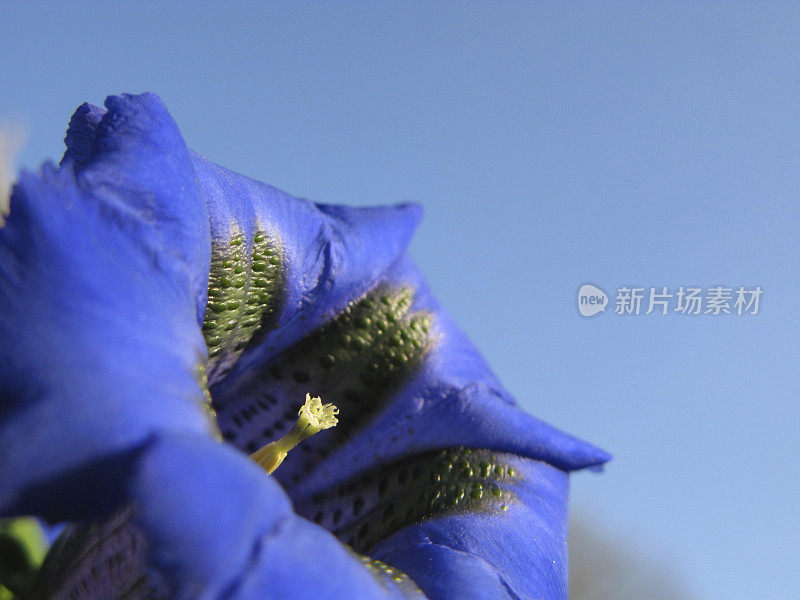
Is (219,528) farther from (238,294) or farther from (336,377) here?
(336,377)

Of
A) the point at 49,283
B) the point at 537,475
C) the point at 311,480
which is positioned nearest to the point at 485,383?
the point at 537,475

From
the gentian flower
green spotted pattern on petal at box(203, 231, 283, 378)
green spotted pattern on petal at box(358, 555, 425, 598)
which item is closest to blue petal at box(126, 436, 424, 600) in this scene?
the gentian flower

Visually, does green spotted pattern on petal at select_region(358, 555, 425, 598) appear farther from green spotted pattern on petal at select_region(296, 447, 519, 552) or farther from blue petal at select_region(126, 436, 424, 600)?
green spotted pattern on petal at select_region(296, 447, 519, 552)

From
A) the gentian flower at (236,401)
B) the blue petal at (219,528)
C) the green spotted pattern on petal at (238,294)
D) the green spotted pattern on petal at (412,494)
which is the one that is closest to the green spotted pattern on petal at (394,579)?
the gentian flower at (236,401)

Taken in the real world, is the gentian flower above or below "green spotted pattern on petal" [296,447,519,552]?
above

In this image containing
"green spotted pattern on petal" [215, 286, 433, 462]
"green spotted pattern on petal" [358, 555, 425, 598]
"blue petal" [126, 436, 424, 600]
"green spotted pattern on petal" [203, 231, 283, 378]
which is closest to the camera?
"blue petal" [126, 436, 424, 600]

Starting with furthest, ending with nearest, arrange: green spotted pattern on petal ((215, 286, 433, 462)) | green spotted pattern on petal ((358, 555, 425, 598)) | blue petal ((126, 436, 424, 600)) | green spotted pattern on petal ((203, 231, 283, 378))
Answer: green spotted pattern on petal ((215, 286, 433, 462)) < green spotted pattern on petal ((203, 231, 283, 378)) < green spotted pattern on petal ((358, 555, 425, 598)) < blue petal ((126, 436, 424, 600))

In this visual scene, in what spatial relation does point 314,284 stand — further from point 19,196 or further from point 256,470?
point 256,470

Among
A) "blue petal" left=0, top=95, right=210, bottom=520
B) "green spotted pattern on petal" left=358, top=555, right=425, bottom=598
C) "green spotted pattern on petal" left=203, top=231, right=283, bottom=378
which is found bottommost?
"green spotted pattern on petal" left=358, top=555, right=425, bottom=598
